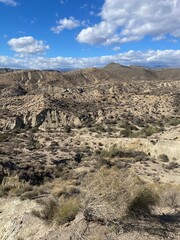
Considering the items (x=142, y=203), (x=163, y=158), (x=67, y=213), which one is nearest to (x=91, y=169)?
(x=163, y=158)

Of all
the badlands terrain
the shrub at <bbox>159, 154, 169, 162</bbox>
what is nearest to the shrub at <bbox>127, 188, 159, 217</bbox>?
the badlands terrain

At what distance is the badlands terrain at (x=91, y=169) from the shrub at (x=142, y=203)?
38 mm

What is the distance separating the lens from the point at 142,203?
1358 cm

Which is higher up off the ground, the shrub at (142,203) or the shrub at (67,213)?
the shrub at (142,203)

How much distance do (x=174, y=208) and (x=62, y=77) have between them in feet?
444

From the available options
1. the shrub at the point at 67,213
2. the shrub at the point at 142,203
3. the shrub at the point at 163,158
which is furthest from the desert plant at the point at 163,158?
the shrub at the point at 67,213

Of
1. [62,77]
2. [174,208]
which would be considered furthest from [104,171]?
[62,77]

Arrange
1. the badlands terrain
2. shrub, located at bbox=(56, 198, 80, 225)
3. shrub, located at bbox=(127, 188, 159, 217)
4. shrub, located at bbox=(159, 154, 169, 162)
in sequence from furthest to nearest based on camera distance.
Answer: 1. shrub, located at bbox=(159, 154, 169, 162)
2. shrub, located at bbox=(56, 198, 80, 225)
3. shrub, located at bbox=(127, 188, 159, 217)
4. the badlands terrain

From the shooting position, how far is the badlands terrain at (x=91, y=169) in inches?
507

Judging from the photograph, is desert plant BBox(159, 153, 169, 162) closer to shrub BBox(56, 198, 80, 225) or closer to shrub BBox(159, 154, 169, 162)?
shrub BBox(159, 154, 169, 162)

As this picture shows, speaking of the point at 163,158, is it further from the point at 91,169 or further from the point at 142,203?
the point at 142,203

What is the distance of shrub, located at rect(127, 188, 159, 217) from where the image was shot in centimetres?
1319

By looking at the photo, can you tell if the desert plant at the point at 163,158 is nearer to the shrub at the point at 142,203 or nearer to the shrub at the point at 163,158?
the shrub at the point at 163,158

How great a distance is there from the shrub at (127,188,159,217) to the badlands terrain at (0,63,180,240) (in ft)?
0.12
